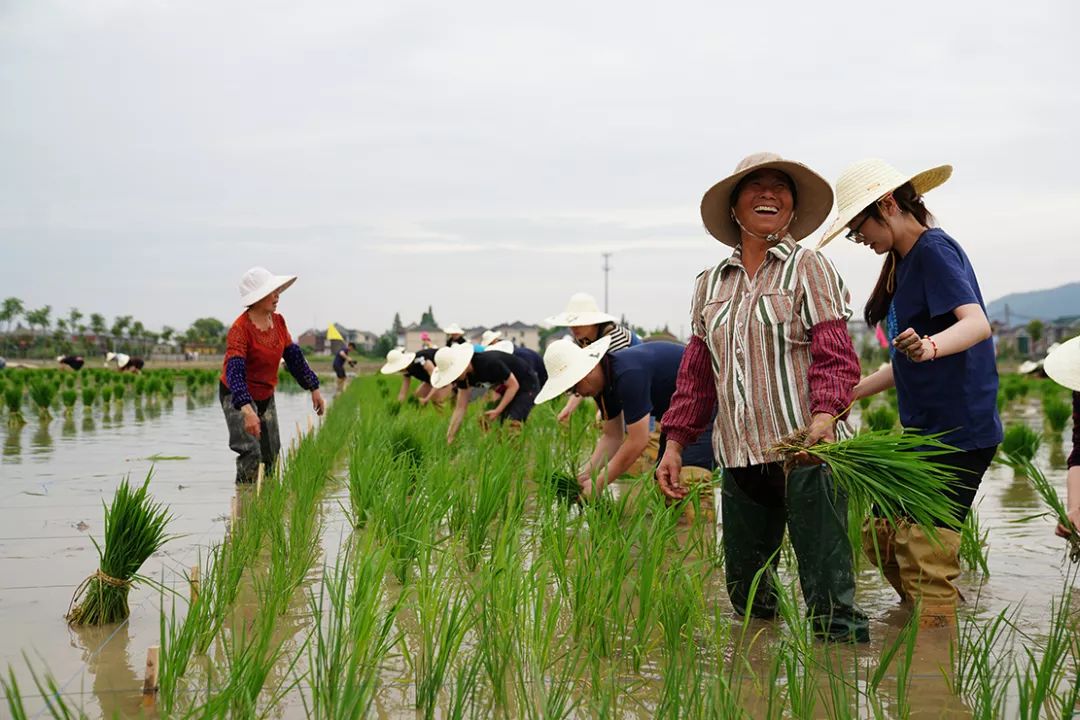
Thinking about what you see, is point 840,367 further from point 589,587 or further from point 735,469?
point 589,587

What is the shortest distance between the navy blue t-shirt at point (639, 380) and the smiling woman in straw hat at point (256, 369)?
5.63 feet

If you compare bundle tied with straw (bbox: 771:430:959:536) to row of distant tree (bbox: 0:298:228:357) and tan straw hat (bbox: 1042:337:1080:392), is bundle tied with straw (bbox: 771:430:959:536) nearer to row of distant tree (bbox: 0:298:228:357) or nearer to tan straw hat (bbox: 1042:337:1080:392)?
tan straw hat (bbox: 1042:337:1080:392)

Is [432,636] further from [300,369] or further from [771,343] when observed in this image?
[300,369]

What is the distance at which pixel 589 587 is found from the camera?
2408 millimetres

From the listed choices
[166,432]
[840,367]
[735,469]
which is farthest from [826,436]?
[166,432]

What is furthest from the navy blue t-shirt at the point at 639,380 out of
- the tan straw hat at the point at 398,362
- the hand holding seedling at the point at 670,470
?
the tan straw hat at the point at 398,362

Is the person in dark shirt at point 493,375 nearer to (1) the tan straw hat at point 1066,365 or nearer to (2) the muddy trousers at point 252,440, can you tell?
(2) the muddy trousers at point 252,440

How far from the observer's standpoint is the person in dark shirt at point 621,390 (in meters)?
3.77

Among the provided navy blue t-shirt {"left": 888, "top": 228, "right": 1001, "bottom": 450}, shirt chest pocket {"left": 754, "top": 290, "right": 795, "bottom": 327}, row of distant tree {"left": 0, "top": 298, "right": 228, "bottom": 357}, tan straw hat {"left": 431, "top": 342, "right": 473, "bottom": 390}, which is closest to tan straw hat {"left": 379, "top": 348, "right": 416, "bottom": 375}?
tan straw hat {"left": 431, "top": 342, "right": 473, "bottom": 390}

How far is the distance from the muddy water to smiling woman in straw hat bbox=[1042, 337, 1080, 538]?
311 millimetres

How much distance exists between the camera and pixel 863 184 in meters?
2.72

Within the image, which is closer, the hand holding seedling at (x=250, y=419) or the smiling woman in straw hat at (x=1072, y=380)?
the smiling woman in straw hat at (x=1072, y=380)

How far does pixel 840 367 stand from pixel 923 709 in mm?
771

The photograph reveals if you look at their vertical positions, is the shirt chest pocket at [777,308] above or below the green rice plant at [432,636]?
above
